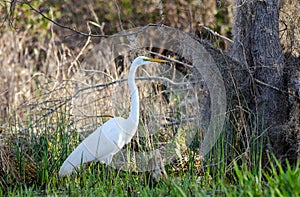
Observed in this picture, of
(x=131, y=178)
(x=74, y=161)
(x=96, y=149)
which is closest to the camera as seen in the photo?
(x=131, y=178)

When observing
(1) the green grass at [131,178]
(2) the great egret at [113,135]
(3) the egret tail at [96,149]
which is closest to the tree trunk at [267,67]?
(1) the green grass at [131,178]

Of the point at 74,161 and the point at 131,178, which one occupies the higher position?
the point at 74,161

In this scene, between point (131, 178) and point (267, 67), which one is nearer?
point (131, 178)

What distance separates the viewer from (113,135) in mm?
4043

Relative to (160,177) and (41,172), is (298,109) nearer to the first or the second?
(160,177)

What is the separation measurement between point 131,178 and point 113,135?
2.01ft

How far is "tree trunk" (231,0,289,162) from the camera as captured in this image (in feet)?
12.6

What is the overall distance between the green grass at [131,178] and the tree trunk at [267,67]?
312 millimetres

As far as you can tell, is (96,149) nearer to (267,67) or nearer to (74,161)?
(74,161)

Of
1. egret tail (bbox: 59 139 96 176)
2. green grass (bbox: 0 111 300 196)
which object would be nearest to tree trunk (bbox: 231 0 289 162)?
green grass (bbox: 0 111 300 196)

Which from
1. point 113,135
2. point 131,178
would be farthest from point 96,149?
point 131,178

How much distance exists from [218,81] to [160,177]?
92 centimetres

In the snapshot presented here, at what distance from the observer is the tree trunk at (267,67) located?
3842mm

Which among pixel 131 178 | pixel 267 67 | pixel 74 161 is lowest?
pixel 131 178
